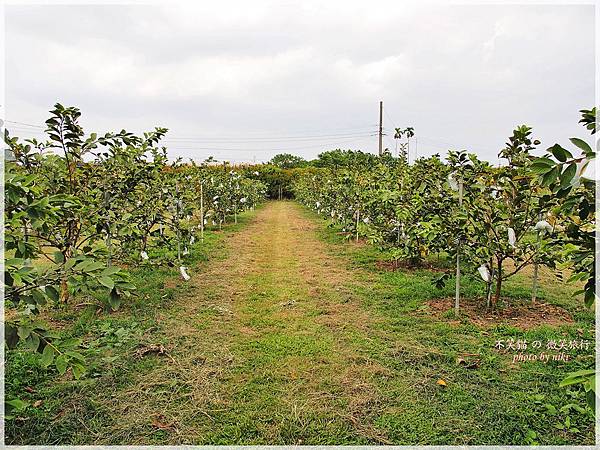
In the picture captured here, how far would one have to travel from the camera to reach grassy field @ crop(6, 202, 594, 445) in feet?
8.75

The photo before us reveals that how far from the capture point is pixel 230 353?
12.4ft

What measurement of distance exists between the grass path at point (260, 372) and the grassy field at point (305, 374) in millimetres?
12

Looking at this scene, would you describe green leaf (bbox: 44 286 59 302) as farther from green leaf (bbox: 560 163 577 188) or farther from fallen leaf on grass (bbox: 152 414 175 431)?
green leaf (bbox: 560 163 577 188)

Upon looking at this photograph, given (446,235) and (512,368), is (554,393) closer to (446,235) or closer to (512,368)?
(512,368)

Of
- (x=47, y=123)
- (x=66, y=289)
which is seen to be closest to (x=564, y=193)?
(x=47, y=123)

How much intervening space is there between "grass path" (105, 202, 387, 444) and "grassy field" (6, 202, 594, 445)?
1 centimetres

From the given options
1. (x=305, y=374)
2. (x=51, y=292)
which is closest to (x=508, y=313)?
(x=305, y=374)

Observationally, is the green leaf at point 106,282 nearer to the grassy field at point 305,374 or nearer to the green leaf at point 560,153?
the grassy field at point 305,374

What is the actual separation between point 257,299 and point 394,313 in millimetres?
1602

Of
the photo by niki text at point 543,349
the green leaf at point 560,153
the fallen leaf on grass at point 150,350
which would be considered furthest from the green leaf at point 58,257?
the photo by niki text at point 543,349

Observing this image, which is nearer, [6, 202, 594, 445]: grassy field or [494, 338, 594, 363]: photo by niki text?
[6, 202, 594, 445]: grassy field

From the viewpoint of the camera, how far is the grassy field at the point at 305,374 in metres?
2.67

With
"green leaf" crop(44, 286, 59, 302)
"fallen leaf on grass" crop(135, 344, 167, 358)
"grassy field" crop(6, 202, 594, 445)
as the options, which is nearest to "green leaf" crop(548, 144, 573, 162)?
"grassy field" crop(6, 202, 594, 445)

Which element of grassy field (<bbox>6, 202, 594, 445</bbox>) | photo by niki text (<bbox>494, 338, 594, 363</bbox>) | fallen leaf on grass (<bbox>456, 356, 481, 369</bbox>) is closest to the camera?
grassy field (<bbox>6, 202, 594, 445</bbox>)
